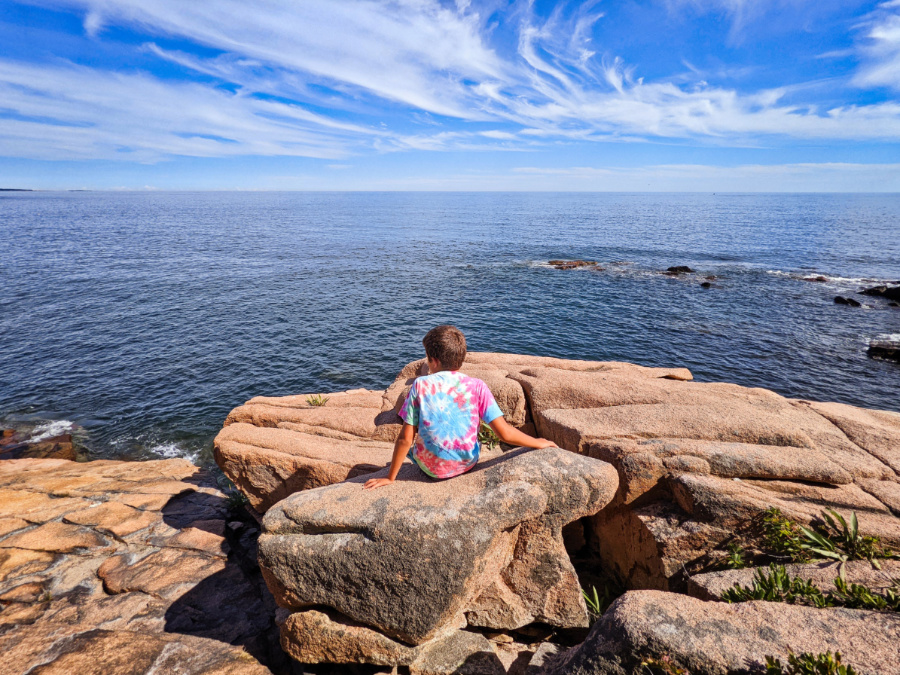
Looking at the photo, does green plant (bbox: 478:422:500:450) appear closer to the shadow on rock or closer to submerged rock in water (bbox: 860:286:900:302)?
the shadow on rock

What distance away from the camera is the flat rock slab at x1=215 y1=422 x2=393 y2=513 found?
9.99m

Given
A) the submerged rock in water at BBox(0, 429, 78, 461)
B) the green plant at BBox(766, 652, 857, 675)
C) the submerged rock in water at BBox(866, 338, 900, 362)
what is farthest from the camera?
the submerged rock in water at BBox(866, 338, 900, 362)

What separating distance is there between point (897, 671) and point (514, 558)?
4536mm

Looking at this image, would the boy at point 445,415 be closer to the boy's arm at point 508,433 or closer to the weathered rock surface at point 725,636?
the boy's arm at point 508,433

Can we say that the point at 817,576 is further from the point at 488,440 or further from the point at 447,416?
the point at 488,440

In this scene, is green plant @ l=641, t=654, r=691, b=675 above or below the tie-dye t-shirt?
below

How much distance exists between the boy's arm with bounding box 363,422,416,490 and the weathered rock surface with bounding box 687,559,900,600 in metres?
5.05

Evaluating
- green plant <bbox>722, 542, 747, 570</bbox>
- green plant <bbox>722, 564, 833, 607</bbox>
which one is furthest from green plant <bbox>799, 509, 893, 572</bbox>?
green plant <bbox>722, 542, 747, 570</bbox>

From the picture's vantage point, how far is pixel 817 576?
6.10 m

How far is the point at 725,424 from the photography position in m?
9.13

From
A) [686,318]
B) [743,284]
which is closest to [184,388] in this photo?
[686,318]

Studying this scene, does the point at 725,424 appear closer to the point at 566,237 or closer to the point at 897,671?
the point at 897,671

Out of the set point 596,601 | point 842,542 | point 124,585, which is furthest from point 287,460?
point 842,542

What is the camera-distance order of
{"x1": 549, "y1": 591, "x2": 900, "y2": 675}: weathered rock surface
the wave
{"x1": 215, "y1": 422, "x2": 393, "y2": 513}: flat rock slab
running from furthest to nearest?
the wave < {"x1": 215, "y1": 422, "x2": 393, "y2": 513}: flat rock slab < {"x1": 549, "y1": 591, "x2": 900, "y2": 675}: weathered rock surface
